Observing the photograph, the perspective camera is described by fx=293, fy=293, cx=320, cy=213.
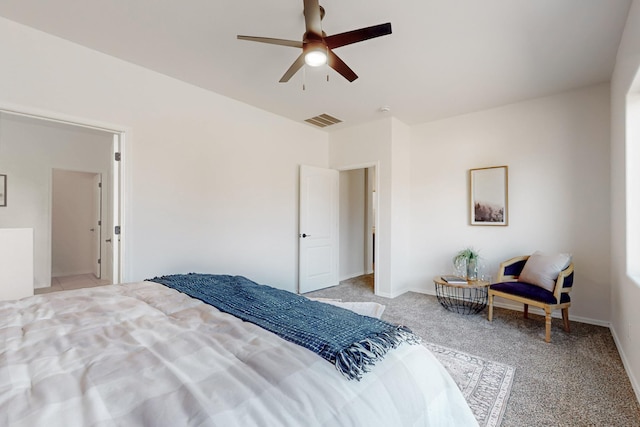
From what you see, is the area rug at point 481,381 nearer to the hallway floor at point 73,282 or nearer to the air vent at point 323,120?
the air vent at point 323,120

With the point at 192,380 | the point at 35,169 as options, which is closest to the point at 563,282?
the point at 192,380

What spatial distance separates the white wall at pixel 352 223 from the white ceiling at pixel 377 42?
2.37 metres

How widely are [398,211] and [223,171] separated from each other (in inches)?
102

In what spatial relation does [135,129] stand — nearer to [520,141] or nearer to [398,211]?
[398,211]

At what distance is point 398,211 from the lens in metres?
4.46

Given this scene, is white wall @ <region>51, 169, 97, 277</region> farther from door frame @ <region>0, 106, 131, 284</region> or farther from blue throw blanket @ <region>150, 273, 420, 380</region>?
blue throw blanket @ <region>150, 273, 420, 380</region>

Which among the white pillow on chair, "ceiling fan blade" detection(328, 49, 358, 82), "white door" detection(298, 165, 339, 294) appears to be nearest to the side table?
the white pillow on chair

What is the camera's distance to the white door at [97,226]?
5520 millimetres

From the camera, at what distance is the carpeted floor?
5.74 ft

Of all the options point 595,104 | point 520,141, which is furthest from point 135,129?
point 595,104

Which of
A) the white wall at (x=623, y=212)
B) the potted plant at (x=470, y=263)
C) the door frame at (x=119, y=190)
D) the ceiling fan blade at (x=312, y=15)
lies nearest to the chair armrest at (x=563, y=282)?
the white wall at (x=623, y=212)

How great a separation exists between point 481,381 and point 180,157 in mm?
3462

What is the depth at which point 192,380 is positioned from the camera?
794 mm

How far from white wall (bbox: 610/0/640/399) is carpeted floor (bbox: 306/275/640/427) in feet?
0.47
